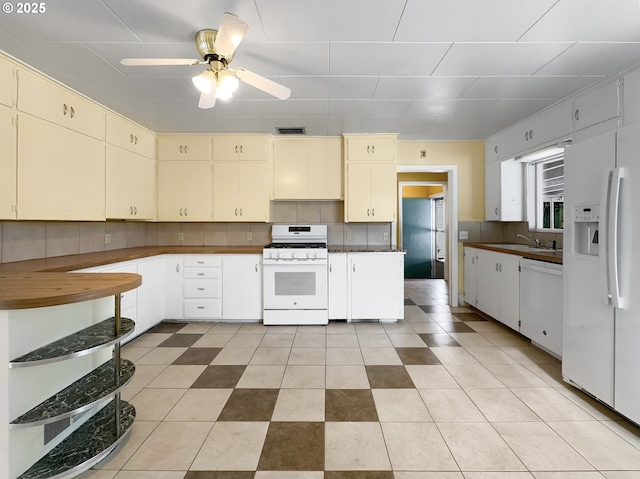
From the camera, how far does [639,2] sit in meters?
1.65

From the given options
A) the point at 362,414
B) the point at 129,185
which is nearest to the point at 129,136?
the point at 129,185

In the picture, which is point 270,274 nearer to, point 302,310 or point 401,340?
point 302,310

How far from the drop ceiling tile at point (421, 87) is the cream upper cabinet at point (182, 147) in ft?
7.67

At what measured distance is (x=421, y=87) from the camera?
264 cm

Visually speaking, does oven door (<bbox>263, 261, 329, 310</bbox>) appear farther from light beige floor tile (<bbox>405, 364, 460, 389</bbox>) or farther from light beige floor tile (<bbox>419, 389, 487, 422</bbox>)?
light beige floor tile (<bbox>419, 389, 487, 422</bbox>)

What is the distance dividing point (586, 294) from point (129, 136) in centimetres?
453

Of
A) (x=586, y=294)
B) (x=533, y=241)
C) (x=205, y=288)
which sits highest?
(x=533, y=241)

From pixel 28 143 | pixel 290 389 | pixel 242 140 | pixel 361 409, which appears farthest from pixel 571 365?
pixel 28 143

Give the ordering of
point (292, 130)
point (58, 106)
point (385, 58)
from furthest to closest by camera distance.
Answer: point (292, 130), point (58, 106), point (385, 58)

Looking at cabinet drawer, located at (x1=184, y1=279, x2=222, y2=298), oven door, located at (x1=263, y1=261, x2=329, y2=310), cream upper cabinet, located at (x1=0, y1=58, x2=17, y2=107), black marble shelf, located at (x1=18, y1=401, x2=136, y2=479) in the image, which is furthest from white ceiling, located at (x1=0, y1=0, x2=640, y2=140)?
black marble shelf, located at (x1=18, y1=401, x2=136, y2=479)

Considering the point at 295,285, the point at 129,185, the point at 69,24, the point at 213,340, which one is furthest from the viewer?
the point at 295,285

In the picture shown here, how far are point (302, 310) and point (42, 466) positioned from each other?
2476 millimetres

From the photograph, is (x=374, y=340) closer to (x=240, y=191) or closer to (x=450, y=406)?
(x=450, y=406)

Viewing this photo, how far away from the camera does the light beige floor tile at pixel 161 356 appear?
267 cm
